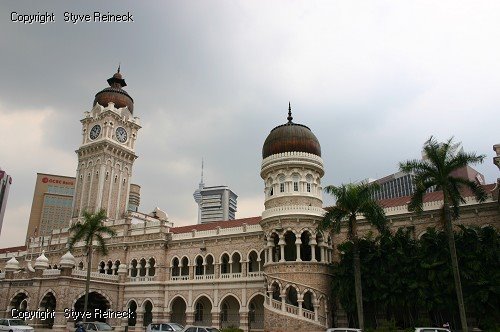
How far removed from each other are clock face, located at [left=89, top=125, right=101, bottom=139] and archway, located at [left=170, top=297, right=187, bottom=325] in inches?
853

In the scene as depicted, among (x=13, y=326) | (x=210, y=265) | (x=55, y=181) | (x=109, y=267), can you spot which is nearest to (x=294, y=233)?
(x=210, y=265)

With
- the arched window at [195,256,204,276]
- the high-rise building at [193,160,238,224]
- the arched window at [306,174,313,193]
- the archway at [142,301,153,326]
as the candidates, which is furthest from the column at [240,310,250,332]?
the high-rise building at [193,160,238,224]

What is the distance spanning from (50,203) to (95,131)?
7430 centimetres

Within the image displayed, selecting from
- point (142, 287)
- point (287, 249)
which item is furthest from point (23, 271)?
point (287, 249)

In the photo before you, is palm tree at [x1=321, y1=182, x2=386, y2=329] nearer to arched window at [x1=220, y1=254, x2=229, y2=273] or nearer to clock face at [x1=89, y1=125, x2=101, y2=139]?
arched window at [x1=220, y1=254, x2=229, y2=273]

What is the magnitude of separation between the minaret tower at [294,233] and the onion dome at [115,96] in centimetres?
2523

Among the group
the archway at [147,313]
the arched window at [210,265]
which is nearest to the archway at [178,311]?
the archway at [147,313]

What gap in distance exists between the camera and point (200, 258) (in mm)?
36219

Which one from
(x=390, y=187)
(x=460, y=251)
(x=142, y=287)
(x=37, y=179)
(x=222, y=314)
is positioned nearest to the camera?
(x=460, y=251)

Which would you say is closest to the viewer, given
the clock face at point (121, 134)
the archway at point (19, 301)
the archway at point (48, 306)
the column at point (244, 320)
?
the column at point (244, 320)

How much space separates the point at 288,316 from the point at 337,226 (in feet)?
20.5

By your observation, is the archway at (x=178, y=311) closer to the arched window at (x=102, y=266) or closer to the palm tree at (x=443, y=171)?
the arched window at (x=102, y=266)

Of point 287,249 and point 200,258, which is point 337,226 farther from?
point 200,258

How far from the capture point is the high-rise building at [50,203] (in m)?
112
